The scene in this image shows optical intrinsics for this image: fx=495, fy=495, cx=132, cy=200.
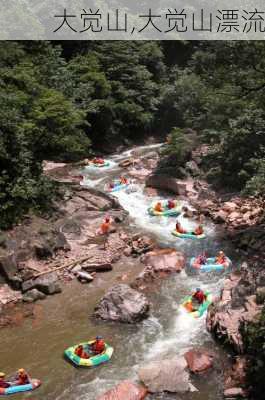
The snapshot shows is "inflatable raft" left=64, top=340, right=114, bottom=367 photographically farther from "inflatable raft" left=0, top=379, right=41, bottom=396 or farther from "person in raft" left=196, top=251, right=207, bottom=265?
"person in raft" left=196, top=251, right=207, bottom=265

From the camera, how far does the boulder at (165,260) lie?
1720 centimetres

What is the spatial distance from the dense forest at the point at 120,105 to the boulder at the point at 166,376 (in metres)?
6.63

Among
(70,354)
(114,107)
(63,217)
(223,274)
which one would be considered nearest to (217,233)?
(223,274)

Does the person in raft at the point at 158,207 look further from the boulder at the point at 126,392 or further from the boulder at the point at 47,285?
the boulder at the point at 126,392

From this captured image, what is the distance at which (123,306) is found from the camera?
47.6 feet

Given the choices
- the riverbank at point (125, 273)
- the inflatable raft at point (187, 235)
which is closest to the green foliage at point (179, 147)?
the riverbank at point (125, 273)

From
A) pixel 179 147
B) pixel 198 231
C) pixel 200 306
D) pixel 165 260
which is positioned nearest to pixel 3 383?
pixel 200 306

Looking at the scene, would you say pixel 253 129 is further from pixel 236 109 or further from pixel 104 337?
pixel 104 337

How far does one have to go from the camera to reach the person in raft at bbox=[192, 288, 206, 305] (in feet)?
49.1

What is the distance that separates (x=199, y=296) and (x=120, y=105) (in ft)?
67.9

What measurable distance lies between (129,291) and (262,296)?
13.2 feet

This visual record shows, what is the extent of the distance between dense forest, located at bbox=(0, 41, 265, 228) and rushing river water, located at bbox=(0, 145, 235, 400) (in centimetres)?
414

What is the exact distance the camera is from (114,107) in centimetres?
3312

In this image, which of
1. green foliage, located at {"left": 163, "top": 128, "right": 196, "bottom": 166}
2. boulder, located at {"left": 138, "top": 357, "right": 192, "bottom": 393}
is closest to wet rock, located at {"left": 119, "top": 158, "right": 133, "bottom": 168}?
green foliage, located at {"left": 163, "top": 128, "right": 196, "bottom": 166}
